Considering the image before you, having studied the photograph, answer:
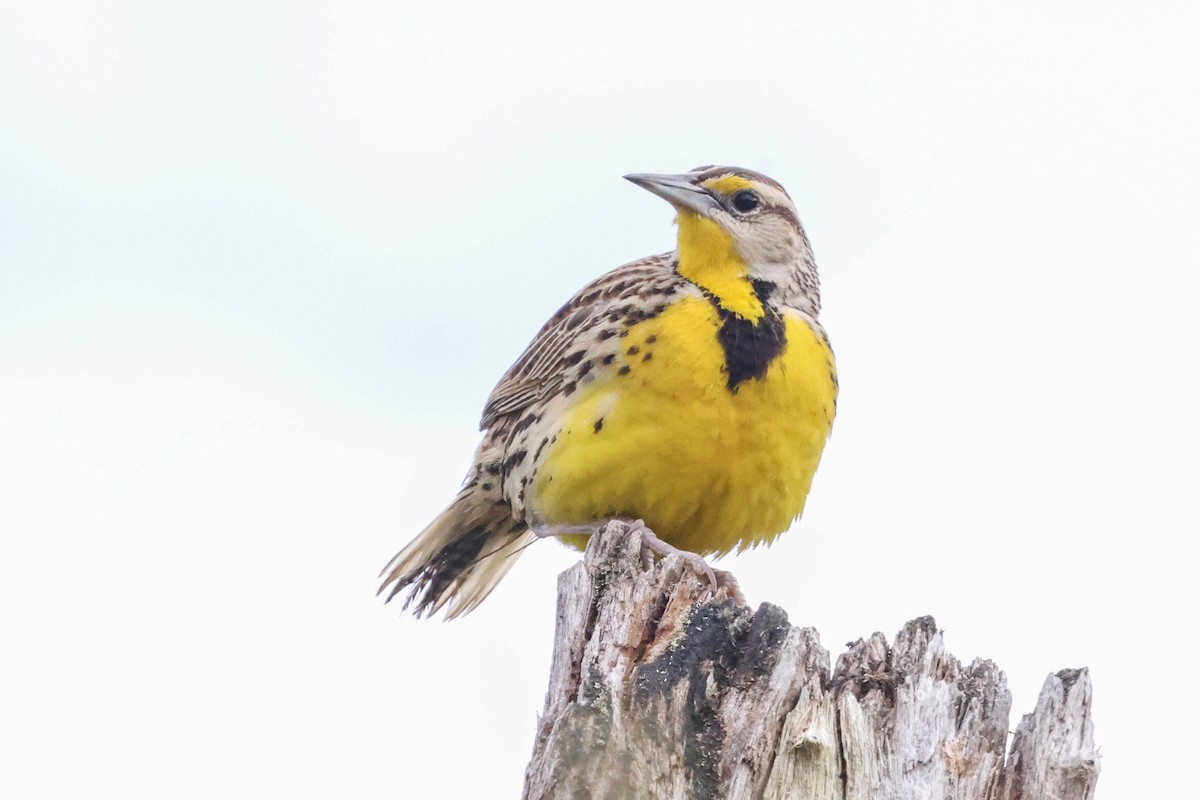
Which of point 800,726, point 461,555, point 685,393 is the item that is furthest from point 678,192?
point 800,726

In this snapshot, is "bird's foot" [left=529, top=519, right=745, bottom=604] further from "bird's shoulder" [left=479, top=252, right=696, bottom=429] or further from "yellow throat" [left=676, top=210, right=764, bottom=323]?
"yellow throat" [left=676, top=210, right=764, bottom=323]

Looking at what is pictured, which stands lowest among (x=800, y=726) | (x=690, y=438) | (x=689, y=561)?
(x=800, y=726)

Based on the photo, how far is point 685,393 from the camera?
5668mm

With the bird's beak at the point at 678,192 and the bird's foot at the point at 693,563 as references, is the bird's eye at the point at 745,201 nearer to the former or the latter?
the bird's beak at the point at 678,192

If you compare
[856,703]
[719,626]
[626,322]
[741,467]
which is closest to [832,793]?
[856,703]

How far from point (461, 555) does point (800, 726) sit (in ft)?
10.8

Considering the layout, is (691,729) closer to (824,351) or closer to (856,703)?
(856,703)

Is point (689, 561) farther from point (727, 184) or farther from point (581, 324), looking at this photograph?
point (727, 184)

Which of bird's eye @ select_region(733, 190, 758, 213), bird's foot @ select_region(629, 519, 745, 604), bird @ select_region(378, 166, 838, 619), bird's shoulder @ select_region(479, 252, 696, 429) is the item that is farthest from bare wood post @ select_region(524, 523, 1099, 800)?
bird's eye @ select_region(733, 190, 758, 213)

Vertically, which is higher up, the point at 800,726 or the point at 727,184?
the point at 727,184

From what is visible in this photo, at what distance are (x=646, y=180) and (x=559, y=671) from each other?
8.24ft

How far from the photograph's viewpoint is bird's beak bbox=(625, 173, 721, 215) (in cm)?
636


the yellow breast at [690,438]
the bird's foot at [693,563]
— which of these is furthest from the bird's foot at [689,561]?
the yellow breast at [690,438]

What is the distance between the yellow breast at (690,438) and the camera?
5.68 meters
